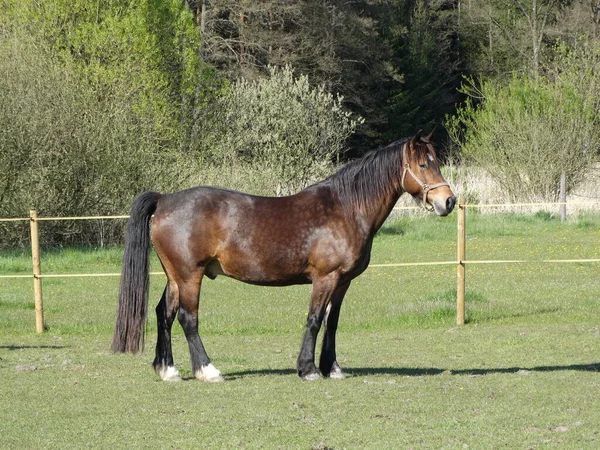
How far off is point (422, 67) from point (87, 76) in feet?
93.8

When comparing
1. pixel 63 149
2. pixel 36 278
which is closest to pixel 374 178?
pixel 36 278

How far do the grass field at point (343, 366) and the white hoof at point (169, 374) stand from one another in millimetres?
139

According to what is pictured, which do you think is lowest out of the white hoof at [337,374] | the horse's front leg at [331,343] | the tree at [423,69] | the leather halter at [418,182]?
the white hoof at [337,374]

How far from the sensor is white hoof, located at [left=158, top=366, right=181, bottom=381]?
348 inches

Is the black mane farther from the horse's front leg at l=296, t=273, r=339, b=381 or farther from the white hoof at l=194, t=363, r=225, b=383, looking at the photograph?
the white hoof at l=194, t=363, r=225, b=383

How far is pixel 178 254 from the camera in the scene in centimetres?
875

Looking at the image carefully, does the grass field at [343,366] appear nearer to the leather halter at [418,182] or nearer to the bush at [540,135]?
the leather halter at [418,182]

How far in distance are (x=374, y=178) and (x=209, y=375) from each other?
235 centimetres

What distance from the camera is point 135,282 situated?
8.96m

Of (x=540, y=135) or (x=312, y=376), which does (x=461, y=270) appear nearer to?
(x=312, y=376)

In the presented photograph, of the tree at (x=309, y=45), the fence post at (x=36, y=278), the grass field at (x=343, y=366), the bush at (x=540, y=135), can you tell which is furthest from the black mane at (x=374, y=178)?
the tree at (x=309, y=45)

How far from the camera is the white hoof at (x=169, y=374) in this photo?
8.84 m

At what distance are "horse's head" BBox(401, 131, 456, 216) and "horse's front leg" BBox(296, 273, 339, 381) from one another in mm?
1082

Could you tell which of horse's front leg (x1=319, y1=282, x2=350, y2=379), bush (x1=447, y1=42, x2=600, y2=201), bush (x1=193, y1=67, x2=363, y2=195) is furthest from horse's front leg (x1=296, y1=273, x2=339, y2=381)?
bush (x1=447, y1=42, x2=600, y2=201)
